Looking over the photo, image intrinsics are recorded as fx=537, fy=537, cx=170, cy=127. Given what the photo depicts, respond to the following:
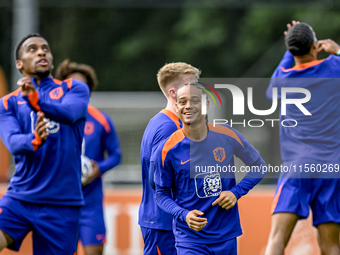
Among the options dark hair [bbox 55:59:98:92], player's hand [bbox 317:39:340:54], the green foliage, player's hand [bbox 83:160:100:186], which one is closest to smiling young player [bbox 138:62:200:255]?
player's hand [bbox 317:39:340:54]

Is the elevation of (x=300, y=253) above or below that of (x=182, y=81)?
below

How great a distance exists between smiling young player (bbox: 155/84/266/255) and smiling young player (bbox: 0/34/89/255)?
1157 mm

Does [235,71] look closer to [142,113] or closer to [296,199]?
[142,113]

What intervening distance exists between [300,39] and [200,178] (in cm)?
165

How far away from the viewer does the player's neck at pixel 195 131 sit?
3.75 meters

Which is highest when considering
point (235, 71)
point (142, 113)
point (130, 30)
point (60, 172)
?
point (130, 30)

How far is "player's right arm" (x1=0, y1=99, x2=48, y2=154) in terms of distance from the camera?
4289 millimetres

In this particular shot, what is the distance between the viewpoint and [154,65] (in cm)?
1741

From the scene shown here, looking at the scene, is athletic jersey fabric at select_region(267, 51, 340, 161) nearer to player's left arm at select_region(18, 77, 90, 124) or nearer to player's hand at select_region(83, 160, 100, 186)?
player's left arm at select_region(18, 77, 90, 124)

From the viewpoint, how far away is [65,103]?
449 cm

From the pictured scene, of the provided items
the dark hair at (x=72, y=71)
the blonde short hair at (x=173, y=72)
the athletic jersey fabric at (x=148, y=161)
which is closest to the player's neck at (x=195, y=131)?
the athletic jersey fabric at (x=148, y=161)

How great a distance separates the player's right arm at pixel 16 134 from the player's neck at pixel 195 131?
4.03ft

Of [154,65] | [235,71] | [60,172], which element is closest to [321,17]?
[235,71]

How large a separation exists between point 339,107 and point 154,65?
13167mm
